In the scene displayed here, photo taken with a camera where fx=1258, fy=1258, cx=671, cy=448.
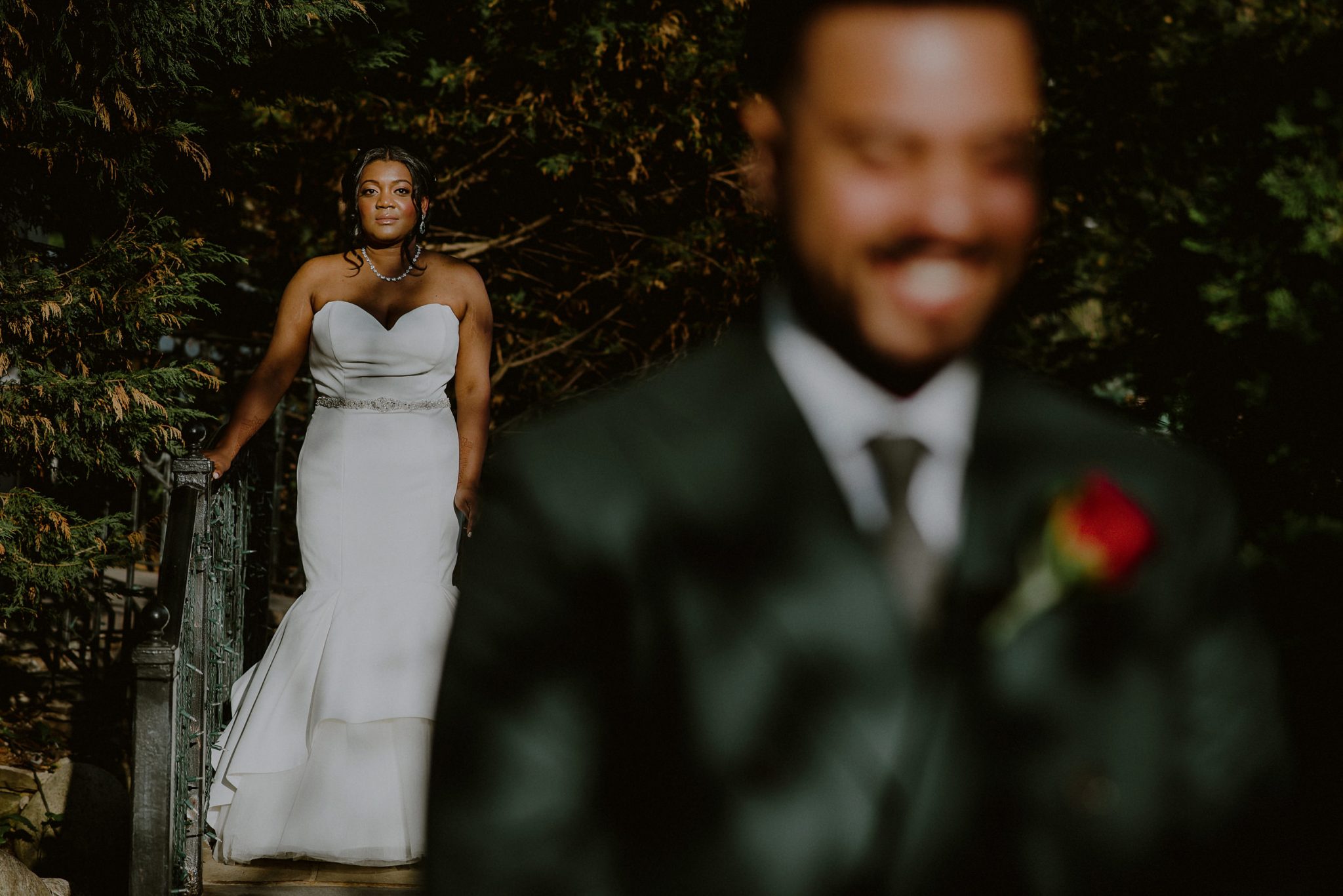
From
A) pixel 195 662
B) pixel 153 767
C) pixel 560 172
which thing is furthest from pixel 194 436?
pixel 560 172

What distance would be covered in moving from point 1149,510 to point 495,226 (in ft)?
29.2

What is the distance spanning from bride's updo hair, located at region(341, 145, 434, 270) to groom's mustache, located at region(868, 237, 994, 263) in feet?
14.7

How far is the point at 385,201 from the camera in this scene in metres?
5.27

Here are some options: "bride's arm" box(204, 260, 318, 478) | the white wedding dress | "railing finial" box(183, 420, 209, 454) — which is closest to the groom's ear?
the white wedding dress

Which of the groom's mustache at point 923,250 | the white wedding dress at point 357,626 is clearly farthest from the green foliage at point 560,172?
the groom's mustache at point 923,250

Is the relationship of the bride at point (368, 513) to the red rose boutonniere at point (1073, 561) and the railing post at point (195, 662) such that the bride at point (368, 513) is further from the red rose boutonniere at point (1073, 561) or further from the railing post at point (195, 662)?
the red rose boutonniere at point (1073, 561)

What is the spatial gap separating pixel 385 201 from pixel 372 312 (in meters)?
0.48

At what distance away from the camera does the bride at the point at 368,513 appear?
196 inches

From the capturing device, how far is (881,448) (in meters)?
1.10

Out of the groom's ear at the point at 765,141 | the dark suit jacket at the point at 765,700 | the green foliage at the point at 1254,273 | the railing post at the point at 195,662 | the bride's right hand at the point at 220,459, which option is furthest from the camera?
the bride's right hand at the point at 220,459

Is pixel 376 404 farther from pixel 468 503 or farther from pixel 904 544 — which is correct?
pixel 904 544

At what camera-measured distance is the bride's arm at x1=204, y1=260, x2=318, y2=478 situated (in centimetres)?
512

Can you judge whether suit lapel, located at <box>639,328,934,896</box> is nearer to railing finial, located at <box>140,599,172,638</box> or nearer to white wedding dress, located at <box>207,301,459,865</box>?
railing finial, located at <box>140,599,172,638</box>

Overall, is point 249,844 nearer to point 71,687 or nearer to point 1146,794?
point 71,687
